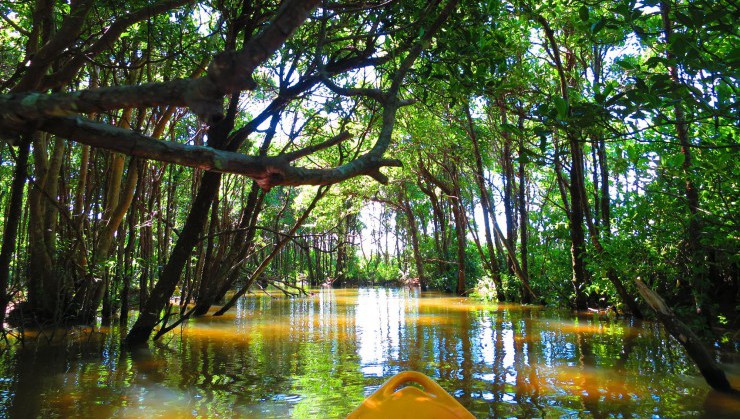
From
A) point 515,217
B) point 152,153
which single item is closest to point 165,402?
→ point 152,153

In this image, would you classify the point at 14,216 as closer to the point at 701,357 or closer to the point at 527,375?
the point at 527,375

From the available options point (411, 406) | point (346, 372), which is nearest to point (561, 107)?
point (411, 406)

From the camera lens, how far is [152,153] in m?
2.58

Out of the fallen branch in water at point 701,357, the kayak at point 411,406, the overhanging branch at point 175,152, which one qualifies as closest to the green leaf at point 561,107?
the overhanging branch at point 175,152

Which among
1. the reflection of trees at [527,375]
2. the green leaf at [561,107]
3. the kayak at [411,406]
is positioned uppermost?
the green leaf at [561,107]

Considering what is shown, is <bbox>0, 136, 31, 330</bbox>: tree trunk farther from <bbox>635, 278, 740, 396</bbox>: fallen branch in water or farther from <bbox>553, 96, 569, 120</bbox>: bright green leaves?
<bbox>635, 278, 740, 396</bbox>: fallen branch in water

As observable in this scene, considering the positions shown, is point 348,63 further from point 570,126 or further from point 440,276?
point 440,276

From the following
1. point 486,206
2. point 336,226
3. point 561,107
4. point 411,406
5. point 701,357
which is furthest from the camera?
point 486,206

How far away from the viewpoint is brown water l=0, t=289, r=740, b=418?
4742 millimetres

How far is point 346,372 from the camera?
6238 millimetres

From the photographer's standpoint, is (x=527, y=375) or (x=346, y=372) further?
(x=346, y=372)

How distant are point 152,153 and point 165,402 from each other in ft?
10.9

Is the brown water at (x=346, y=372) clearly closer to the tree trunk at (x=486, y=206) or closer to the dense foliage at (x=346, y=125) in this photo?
the dense foliage at (x=346, y=125)

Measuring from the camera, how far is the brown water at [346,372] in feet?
15.6
